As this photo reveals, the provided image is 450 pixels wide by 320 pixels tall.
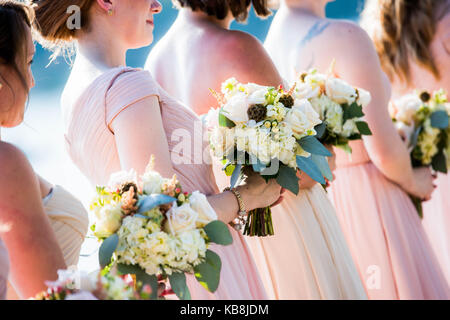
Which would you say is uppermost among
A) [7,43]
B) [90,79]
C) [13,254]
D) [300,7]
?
[300,7]

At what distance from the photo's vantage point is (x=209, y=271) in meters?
1.67

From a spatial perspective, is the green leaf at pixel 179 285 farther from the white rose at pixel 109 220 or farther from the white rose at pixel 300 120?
the white rose at pixel 300 120

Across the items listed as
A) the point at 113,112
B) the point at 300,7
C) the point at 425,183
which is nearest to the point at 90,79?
the point at 113,112

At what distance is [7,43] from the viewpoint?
1.81 metres

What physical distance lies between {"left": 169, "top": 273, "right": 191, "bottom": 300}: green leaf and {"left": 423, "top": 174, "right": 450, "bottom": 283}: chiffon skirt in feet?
10.1

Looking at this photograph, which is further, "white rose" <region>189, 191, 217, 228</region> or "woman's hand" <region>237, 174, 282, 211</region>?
"woman's hand" <region>237, 174, 282, 211</region>

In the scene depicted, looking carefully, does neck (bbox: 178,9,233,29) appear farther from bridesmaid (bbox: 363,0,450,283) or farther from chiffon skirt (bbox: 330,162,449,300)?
bridesmaid (bbox: 363,0,450,283)

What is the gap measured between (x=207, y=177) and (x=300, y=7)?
152 cm

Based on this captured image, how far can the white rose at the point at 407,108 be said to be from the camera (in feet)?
11.9

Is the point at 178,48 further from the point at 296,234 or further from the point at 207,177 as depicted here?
the point at 296,234

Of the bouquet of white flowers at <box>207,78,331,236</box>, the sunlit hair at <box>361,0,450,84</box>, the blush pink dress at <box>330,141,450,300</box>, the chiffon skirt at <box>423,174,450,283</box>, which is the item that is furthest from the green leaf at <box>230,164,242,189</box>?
the chiffon skirt at <box>423,174,450,283</box>

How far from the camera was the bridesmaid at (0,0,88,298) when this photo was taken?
1.63 metres

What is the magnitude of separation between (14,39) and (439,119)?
2.70 metres

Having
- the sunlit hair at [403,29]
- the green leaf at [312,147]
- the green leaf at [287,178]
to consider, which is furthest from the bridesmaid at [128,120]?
the sunlit hair at [403,29]
